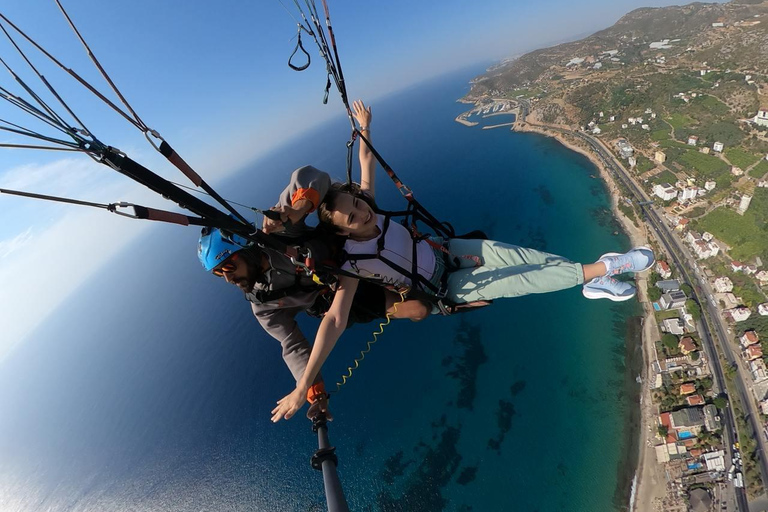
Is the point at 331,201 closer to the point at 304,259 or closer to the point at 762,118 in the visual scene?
the point at 304,259

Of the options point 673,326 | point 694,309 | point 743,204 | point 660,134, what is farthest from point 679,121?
point 673,326

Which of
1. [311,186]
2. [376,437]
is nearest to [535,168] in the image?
[376,437]

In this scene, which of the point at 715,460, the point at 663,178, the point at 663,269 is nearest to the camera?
the point at 715,460

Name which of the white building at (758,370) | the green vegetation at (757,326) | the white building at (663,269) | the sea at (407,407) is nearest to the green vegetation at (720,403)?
the white building at (758,370)

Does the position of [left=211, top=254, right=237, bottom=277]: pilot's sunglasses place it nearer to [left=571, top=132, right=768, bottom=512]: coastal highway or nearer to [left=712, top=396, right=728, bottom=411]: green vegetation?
[left=571, top=132, right=768, bottom=512]: coastal highway

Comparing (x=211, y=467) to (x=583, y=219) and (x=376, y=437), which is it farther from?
(x=583, y=219)

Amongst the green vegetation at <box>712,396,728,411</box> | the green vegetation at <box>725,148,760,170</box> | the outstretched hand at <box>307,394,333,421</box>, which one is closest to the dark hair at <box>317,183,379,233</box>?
the outstretched hand at <box>307,394,333,421</box>

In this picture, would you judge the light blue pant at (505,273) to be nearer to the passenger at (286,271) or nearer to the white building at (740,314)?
the passenger at (286,271)
